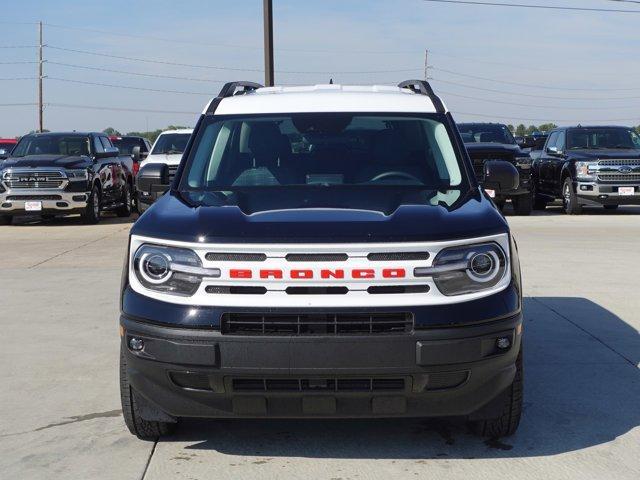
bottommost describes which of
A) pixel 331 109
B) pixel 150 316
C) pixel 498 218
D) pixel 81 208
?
pixel 81 208

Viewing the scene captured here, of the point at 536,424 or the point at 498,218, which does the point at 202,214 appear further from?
the point at 536,424

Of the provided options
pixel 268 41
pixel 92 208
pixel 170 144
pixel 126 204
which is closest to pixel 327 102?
pixel 92 208

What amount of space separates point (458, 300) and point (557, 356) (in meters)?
2.66

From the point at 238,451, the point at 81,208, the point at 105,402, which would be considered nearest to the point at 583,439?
the point at 238,451

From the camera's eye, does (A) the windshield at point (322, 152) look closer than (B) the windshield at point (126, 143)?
Yes

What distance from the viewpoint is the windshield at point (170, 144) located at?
19.2 metres

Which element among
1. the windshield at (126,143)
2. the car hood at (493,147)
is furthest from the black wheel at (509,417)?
the windshield at (126,143)

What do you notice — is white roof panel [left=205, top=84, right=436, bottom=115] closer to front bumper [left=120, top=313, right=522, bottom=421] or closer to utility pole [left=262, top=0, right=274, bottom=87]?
front bumper [left=120, top=313, right=522, bottom=421]

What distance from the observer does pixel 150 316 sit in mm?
4246

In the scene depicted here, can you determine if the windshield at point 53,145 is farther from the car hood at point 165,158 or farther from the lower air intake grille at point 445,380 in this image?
the lower air intake grille at point 445,380

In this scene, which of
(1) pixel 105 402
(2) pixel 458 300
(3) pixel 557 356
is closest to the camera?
(2) pixel 458 300

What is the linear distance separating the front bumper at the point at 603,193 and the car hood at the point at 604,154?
50cm

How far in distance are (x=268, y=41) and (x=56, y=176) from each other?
11.1m

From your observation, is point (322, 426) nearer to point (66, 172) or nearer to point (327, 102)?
point (327, 102)
